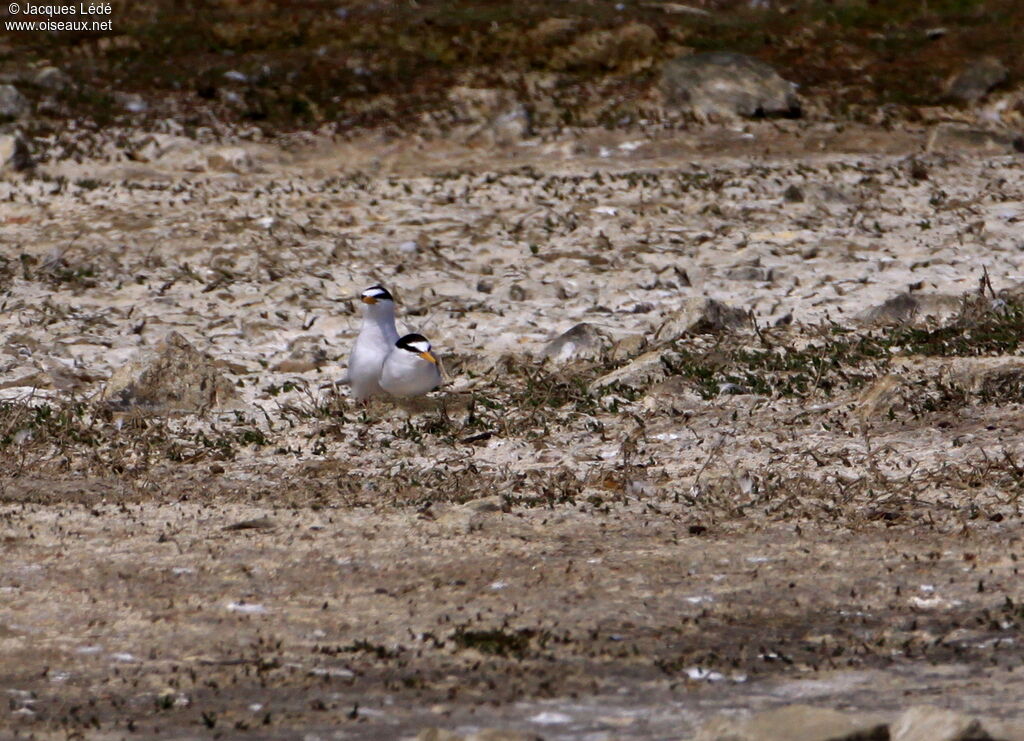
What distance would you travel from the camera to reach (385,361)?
10484 mm

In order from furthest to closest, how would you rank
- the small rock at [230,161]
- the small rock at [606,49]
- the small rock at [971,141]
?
the small rock at [606,49] < the small rock at [971,141] < the small rock at [230,161]

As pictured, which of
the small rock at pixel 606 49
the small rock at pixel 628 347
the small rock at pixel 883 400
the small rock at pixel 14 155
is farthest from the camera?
the small rock at pixel 606 49

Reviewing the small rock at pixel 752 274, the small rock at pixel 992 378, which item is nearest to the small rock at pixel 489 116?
the small rock at pixel 752 274

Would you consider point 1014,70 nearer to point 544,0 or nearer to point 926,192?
point 926,192

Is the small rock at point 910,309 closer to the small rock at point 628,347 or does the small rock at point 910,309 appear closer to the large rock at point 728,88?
the small rock at point 628,347

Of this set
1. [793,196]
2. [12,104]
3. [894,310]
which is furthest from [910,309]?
[12,104]

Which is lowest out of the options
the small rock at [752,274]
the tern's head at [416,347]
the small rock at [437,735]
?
the small rock at [752,274]

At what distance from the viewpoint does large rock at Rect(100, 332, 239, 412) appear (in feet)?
34.9

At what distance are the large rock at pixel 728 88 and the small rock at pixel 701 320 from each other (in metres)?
8.19

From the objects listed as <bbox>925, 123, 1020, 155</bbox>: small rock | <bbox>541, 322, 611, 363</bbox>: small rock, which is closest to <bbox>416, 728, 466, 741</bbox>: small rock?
<bbox>541, 322, 611, 363</bbox>: small rock

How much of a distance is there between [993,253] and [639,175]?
14.9ft

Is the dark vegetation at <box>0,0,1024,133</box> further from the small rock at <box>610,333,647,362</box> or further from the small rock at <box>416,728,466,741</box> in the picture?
the small rock at <box>416,728,466,741</box>

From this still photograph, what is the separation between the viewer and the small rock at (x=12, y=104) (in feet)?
63.2

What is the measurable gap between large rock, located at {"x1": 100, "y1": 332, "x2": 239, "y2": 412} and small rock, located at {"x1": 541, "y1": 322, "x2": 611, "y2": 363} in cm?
249
